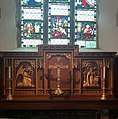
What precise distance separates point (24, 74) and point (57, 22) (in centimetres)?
186

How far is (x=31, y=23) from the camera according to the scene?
8.08m

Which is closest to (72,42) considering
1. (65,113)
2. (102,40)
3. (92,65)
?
(102,40)

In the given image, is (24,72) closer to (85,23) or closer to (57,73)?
(57,73)

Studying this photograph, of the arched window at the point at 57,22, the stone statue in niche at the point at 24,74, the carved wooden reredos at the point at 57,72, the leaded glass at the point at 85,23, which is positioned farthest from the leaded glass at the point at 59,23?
the stone statue in niche at the point at 24,74

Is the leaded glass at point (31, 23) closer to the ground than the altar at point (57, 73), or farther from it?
farther from it

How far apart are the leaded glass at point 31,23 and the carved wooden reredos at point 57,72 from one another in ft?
3.95

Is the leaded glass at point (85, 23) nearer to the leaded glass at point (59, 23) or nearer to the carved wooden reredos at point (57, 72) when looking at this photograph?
the leaded glass at point (59, 23)

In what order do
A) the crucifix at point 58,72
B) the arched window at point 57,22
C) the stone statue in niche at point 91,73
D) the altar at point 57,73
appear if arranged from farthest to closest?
1. the arched window at point 57,22
2. the stone statue in niche at point 91,73
3. the altar at point 57,73
4. the crucifix at point 58,72

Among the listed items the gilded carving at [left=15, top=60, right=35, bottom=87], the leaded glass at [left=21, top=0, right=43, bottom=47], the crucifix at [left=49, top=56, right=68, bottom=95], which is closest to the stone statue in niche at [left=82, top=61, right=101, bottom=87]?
the crucifix at [left=49, top=56, right=68, bottom=95]

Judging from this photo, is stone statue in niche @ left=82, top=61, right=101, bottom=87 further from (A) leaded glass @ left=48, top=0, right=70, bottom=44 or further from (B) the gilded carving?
(A) leaded glass @ left=48, top=0, right=70, bottom=44

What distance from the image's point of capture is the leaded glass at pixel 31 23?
26.2 feet

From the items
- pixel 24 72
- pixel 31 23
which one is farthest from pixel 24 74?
pixel 31 23

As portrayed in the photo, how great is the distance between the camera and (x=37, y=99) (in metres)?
6.41

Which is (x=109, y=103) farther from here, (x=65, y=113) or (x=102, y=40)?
(x=102, y=40)
